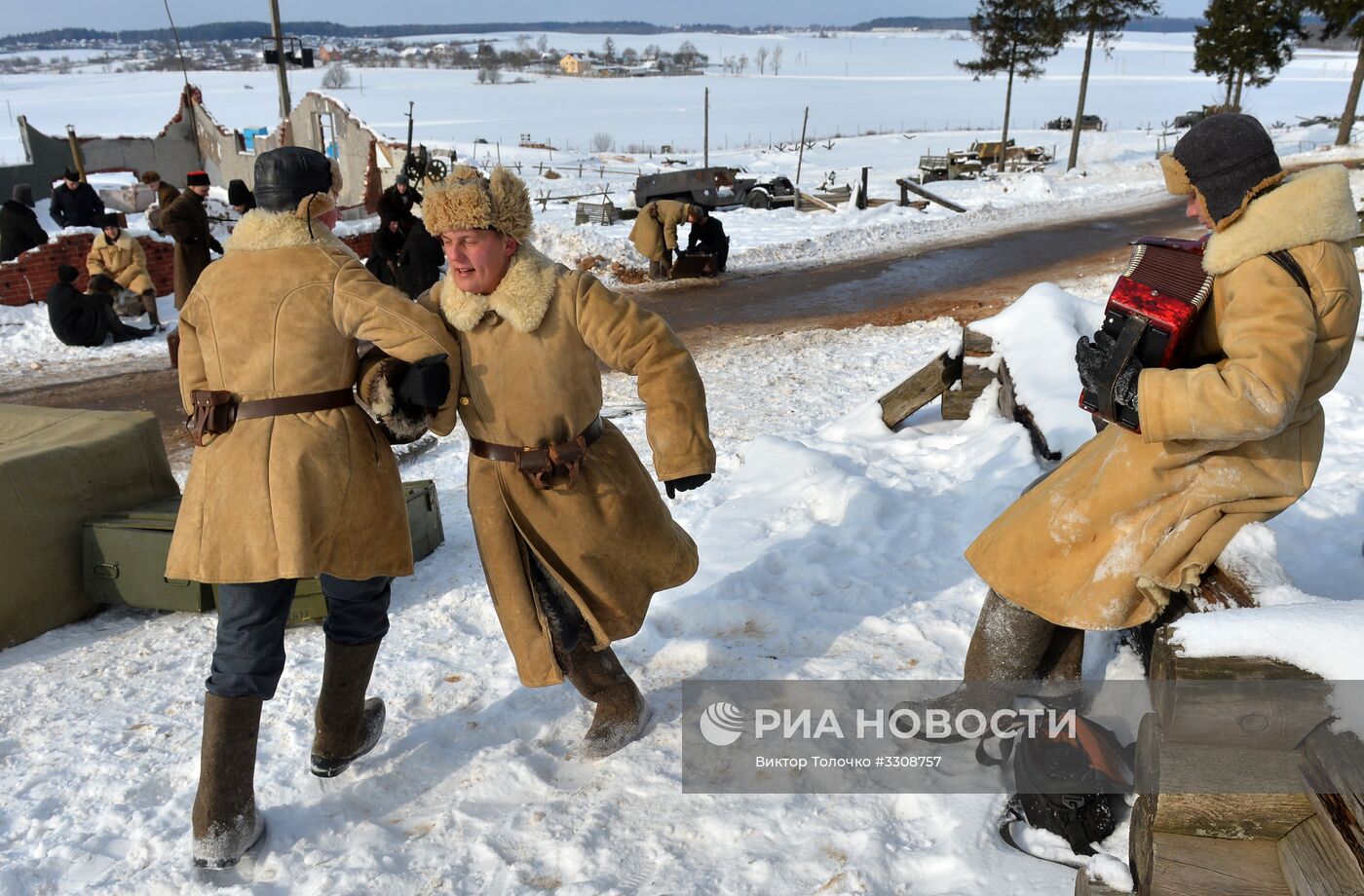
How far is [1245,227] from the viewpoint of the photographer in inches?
84.5

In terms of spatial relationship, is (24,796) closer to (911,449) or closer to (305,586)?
(305,586)

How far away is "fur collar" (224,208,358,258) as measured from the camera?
268 centimetres

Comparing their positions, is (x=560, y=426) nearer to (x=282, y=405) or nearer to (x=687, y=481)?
(x=687, y=481)

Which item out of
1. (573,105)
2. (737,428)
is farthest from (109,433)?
(573,105)

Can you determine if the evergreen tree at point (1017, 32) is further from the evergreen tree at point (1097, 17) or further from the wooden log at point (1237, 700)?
the wooden log at point (1237, 700)

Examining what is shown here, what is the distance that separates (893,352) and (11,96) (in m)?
115

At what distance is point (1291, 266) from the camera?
6.95 feet

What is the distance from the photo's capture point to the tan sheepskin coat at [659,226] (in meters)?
12.2

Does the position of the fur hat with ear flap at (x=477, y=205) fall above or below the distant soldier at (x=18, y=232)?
above

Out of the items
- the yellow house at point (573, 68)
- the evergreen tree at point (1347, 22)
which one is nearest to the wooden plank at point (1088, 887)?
the evergreen tree at point (1347, 22)

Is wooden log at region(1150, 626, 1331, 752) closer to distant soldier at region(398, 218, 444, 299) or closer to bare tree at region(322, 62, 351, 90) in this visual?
distant soldier at region(398, 218, 444, 299)

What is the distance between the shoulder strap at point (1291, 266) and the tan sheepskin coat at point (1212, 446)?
0.05 feet

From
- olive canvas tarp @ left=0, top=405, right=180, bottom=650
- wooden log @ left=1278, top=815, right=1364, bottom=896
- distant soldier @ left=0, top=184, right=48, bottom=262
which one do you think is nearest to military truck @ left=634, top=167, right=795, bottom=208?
distant soldier @ left=0, top=184, right=48, bottom=262

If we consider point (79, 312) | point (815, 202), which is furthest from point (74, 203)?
point (815, 202)
